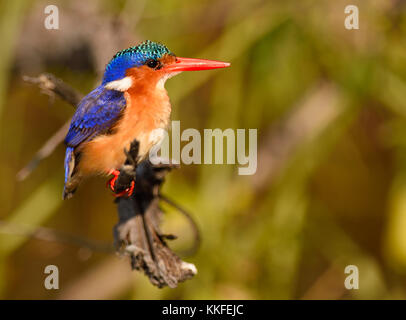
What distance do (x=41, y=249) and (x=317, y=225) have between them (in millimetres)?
1415

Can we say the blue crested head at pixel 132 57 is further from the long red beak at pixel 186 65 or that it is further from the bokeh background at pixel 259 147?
the bokeh background at pixel 259 147

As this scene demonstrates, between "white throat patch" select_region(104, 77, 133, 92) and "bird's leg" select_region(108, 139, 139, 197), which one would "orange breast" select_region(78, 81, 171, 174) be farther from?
"bird's leg" select_region(108, 139, 139, 197)

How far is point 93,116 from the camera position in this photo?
1458 mm

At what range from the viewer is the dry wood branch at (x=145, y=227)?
4.51ft

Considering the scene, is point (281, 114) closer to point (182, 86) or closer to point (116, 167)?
point (182, 86)

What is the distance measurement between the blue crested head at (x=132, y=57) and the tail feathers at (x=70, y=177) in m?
0.22

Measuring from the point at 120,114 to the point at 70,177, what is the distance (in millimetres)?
208

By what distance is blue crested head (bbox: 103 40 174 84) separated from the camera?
1474 millimetres

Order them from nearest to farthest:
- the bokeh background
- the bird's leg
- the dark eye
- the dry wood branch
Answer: the bird's leg, the dry wood branch, the dark eye, the bokeh background

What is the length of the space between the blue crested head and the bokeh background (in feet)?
1.22

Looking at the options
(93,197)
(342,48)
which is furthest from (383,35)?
(93,197)

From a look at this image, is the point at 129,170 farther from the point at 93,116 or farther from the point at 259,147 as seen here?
the point at 259,147

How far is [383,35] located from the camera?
241 cm

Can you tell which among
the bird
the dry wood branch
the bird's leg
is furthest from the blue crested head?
the bird's leg
